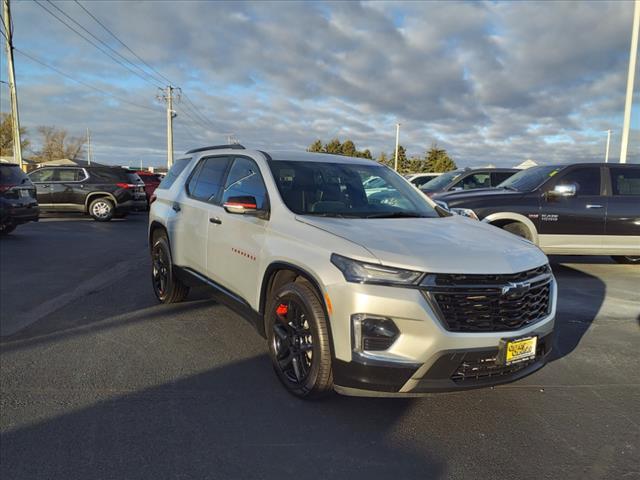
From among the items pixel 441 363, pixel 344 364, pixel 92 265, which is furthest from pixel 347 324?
pixel 92 265

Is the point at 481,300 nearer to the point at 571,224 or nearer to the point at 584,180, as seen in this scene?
the point at 571,224

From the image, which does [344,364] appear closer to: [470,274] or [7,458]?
[470,274]

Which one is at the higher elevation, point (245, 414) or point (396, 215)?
→ point (396, 215)

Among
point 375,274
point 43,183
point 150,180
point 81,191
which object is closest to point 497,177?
point 375,274

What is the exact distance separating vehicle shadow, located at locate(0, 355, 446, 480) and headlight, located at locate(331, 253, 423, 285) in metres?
0.98

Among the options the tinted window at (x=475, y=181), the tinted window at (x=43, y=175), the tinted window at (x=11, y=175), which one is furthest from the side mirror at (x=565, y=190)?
the tinted window at (x=43, y=175)

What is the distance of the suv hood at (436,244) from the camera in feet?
9.43

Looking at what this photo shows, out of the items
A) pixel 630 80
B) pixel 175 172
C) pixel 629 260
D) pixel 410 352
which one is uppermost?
pixel 630 80

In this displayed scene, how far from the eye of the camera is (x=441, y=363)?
2799mm

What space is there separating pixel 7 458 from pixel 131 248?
7.91 metres

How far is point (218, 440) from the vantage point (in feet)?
9.48

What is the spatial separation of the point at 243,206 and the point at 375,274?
1391 mm

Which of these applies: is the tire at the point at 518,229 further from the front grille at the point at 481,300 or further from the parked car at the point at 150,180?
the parked car at the point at 150,180

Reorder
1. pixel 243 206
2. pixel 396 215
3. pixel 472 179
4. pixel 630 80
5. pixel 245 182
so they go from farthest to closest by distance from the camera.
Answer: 1. pixel 630 80
2. pixel 472 179
3. pixel 245 182
4. pixel 396 215
5. pixel 243 206
